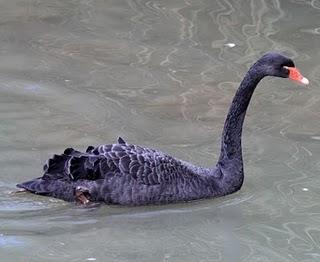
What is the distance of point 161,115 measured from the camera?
6.61 meters

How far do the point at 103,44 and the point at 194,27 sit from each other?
1.12 meters

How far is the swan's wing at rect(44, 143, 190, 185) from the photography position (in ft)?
16.6

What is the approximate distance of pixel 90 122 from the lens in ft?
21.0

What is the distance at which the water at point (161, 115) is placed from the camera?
4676 millimetres

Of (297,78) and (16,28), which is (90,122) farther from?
(16,28)

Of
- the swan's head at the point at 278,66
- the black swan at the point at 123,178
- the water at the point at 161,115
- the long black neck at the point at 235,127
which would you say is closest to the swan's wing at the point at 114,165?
the black swan at the point at 123,178

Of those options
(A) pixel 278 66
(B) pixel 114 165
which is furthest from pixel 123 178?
(A) pixel 278 66

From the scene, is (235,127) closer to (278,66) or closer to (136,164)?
(278,66)

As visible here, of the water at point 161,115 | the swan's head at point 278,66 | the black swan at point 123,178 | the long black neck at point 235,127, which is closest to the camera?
the water at point 161,115

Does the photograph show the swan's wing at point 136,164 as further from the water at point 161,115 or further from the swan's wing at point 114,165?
the water at point 161,115

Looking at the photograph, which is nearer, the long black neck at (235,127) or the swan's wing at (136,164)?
the swan's wing at (136,164)

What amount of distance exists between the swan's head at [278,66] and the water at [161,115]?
66 cm

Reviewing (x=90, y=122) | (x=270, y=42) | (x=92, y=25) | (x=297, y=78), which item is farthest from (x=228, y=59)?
(x=297, y=78)

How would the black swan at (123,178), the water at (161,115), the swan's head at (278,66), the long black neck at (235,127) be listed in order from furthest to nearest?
the long black neck at (235,127)
the swan's head at (278,66)
the black swan at (123,178)
the water at (161,115)
